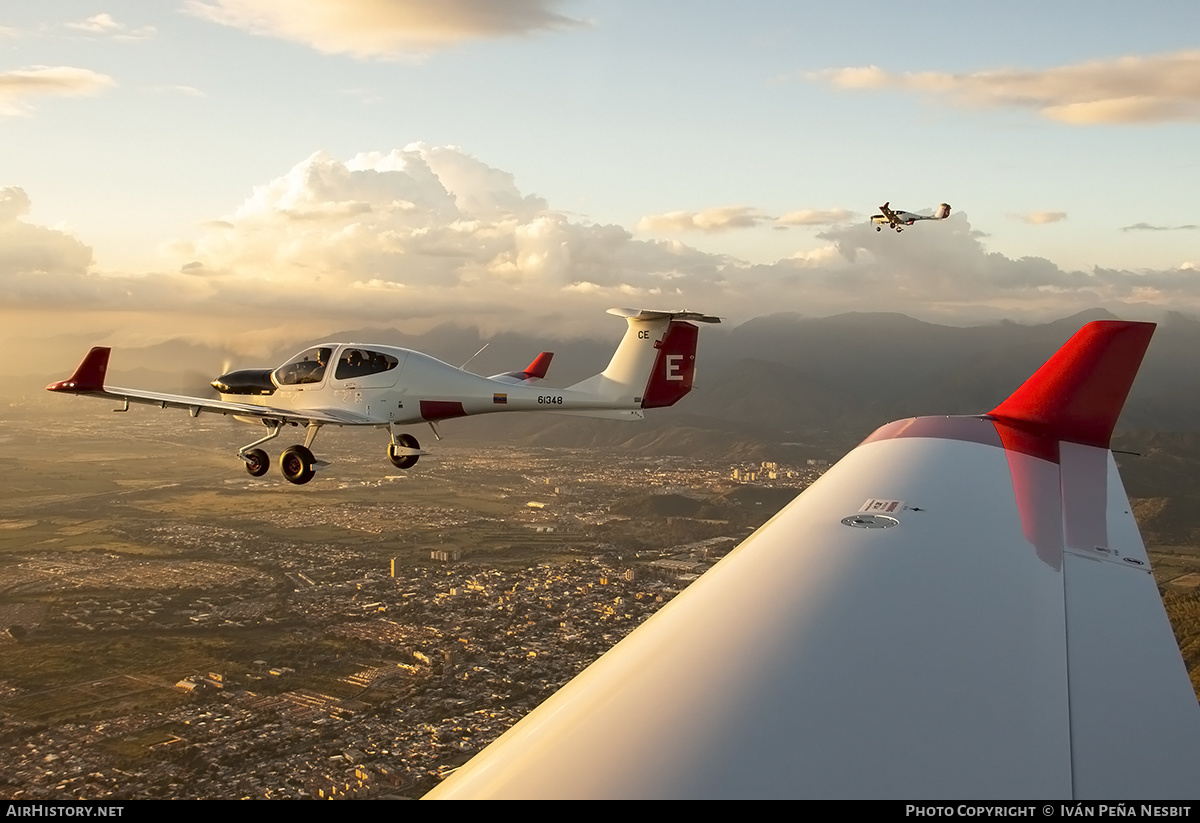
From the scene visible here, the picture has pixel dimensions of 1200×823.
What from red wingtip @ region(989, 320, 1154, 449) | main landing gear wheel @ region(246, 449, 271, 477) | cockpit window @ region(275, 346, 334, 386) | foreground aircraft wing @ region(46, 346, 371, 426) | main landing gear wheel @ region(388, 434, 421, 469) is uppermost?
red wingtip @ region(989, 320, 1154, 449)

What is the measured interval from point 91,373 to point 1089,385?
847 inches

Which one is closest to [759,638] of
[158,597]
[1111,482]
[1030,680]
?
[1030,680]

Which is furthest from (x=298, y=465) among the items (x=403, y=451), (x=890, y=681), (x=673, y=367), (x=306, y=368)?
(x=890, y=681)

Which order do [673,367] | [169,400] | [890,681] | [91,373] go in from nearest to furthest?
[890,681] → [91,373] → [673,367] → [169,400]

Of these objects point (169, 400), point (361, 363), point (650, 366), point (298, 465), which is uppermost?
point (650, 366)

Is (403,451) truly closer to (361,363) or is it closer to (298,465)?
(298,465)

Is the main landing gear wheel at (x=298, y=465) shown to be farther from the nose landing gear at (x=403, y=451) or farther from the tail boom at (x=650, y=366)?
the tail boom at (x=650, y=366)

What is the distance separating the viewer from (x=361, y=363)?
22219 millimetres

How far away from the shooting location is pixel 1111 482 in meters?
8.58

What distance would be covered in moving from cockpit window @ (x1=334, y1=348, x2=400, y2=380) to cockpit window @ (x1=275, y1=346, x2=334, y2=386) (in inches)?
20.1

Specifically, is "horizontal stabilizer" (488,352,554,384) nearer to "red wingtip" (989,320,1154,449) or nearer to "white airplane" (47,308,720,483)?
"white airplane" (47,308,720,483)

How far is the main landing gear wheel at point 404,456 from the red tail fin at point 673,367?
21.0 ft

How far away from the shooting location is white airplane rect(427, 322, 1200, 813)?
3.04 meters

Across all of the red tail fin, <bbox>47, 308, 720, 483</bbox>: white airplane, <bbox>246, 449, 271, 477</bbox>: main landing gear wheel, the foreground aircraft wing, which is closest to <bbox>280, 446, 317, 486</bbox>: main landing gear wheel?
<bbox>47, 308, 720, 483</bbox>: white airplane
